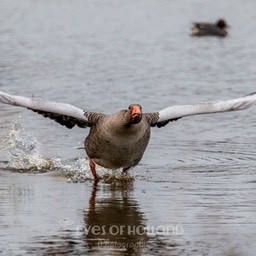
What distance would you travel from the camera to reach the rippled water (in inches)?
391

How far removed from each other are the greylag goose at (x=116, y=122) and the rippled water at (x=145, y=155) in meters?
0.38

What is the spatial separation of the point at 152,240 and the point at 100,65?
13.0m

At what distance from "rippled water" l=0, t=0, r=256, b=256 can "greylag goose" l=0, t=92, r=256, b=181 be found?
38 centimetres

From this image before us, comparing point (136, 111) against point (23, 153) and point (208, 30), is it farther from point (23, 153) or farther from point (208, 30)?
point (208, 30)

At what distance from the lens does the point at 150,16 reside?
104 feet

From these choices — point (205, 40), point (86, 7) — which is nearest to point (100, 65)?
point (205, 40)

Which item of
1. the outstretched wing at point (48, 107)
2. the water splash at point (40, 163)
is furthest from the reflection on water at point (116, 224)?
the outstretched wing at point (48, 107)

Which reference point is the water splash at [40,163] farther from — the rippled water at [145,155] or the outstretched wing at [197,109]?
the outstretched wing at [197,109]

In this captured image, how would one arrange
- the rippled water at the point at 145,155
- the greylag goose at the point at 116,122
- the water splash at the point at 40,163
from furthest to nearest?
the water splash at the point at 40,163 < the greylag goose at the point at 116,122 < the rippled water at the point at 145,155

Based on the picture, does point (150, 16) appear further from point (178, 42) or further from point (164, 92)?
point (164, 92)

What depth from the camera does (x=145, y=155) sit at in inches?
559

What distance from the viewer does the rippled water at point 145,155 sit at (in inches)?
391

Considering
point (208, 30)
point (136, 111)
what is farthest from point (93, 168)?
point (208, 30)

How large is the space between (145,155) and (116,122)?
2.50 metres
